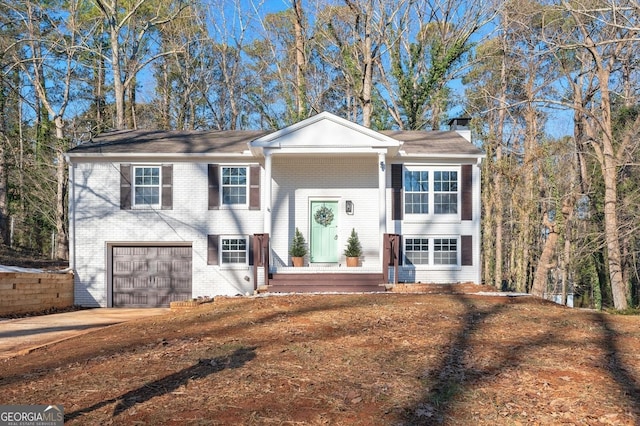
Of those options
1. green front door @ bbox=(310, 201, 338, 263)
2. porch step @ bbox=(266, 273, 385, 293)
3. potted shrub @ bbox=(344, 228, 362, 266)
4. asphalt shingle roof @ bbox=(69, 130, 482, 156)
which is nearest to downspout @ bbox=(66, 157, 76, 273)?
asphalt shingle roof @ bbox=(69, 130, 482, 156)

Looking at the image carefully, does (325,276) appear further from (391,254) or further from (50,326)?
(50,326)

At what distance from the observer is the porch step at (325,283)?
556 inches

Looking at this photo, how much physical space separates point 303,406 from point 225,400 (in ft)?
2.47

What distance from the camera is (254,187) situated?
1619 centimetres

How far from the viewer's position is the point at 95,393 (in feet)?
18.3

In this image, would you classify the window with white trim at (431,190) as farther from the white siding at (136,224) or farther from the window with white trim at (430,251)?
the white siding at (136,224)

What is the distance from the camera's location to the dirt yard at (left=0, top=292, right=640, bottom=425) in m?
5.08

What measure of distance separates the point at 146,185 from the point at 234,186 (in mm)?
2521

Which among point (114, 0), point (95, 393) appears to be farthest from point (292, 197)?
point (114, 0)

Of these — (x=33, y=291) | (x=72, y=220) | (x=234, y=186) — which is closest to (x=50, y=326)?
(x=33, y=291)

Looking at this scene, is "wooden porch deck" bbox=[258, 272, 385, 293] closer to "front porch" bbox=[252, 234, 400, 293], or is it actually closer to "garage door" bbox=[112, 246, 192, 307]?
"front porch" bbox=[252, 234, 400, 293]

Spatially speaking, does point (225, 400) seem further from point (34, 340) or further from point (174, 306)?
point (174, 306)

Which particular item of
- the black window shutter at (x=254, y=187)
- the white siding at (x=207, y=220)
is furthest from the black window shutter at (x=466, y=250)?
the black window shutter at (x=254, y=187)

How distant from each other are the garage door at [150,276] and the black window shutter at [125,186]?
4.24 feet
